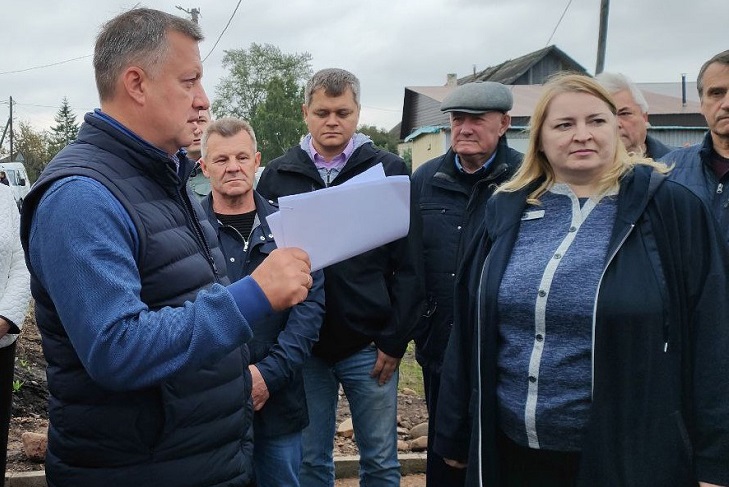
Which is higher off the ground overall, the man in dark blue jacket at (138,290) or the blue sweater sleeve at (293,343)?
the man in dark blue jacket at (138,290)

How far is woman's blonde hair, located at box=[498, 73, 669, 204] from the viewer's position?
226 cm

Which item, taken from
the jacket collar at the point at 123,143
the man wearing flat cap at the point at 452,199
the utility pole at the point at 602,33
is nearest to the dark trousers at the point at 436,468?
the man wearing flat cap at the point at 452,199

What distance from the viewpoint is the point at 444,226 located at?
10.9ft

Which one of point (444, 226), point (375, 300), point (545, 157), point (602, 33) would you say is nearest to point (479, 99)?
point (444, 226)

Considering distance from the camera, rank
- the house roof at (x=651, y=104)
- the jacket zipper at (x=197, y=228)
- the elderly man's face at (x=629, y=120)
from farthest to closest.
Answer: the house roof at (x=651, y=104) → the elderly man's face at (x=629, y=120) → the jacket zipper at (x=197, y=228)

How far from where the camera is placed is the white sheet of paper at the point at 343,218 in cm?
179

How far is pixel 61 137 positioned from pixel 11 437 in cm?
7906

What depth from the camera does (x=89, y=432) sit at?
1.72m

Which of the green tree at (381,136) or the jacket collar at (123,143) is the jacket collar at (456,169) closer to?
the jacket collar at (123,143)

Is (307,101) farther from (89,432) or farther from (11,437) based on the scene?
(11,437)

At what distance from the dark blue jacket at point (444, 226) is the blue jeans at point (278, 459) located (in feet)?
2.63

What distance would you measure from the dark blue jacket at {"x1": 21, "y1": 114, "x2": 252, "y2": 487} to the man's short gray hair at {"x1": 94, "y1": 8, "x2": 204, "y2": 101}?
0.12m

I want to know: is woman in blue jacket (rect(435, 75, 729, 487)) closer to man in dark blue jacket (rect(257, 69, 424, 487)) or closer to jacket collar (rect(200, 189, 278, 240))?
man in dark blue jacket (rect(257, 69, 424, 487))

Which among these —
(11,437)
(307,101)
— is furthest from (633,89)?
(11,437)
